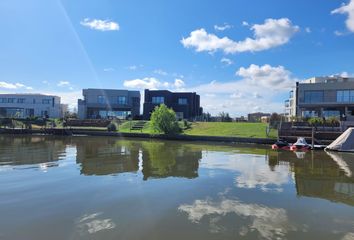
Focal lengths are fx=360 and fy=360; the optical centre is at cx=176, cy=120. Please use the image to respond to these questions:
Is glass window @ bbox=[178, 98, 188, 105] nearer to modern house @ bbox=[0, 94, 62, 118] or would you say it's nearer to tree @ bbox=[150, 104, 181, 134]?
tree @ bbox=[150, 104, 181, 134]

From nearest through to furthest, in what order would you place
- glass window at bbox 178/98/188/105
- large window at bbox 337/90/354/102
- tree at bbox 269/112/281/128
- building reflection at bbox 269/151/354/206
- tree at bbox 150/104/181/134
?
building reflection at bbox 269/151/354/206, tree at bbox 269/112/281/128, tree at bbox 150/104/181/134, large window at bbox 337/90/354/102, glass window at bbox 178/98/188/105

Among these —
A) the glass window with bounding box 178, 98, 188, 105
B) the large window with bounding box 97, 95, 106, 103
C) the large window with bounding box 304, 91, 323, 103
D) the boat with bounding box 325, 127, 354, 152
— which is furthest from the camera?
the large window with bounding box 97, 95, 106, 103

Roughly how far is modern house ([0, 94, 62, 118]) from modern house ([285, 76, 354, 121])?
65688mm

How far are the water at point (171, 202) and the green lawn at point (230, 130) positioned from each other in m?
26.9

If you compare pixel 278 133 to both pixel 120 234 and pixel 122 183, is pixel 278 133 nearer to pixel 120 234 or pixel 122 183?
pixel 122 183

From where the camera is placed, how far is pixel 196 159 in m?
25.5

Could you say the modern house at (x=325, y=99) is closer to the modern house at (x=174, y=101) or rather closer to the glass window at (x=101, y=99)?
the modern house at (x=174, y=101)

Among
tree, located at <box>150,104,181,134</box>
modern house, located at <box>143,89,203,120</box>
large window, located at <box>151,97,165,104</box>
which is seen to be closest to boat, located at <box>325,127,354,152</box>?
tree, located at <box>150,104,181,134</box>

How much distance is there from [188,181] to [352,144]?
2449cm

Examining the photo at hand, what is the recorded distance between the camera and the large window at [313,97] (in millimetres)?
56906

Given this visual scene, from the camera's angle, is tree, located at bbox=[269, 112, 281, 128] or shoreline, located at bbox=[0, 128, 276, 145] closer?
shoreline, located at bbox=[0, 128, 276, 145]

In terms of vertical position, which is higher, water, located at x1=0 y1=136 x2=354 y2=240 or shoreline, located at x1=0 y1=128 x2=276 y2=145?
shoreline, located at x1=0 y1=128 x2=276 y2=145

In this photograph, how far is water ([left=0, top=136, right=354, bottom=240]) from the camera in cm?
913

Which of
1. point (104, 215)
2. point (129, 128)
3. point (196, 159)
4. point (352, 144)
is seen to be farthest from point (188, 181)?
point (129, 128)
